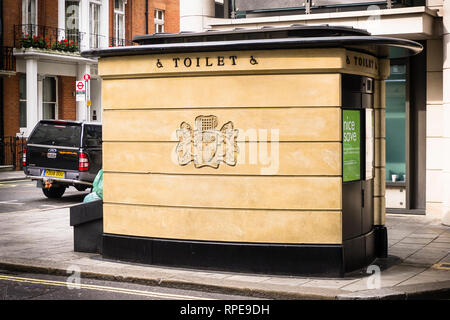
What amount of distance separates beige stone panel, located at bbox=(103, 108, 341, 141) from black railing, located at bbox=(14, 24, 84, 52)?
67.5 ft

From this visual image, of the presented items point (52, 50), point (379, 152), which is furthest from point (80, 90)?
point (379, 152)

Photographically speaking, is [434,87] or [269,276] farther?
[434,87]

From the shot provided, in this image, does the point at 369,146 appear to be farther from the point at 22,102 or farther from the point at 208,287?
the point at 22,102

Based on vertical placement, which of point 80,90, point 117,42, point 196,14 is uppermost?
point 117,42

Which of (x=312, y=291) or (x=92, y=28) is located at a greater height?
(x=92, y=28)

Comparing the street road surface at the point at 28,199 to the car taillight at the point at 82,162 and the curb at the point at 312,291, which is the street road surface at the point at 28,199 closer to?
the car taillight at the point at 82,162

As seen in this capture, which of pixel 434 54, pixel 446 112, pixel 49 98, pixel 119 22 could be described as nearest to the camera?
pixel 446 112

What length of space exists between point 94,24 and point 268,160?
2636 centimetres

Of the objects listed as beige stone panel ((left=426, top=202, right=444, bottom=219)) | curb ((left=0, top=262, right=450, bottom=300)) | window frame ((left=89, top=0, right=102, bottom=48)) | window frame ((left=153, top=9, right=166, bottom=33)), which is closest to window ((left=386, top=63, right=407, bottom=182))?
beige stone panel ((left=426, top=202, right=444, bottom=219))

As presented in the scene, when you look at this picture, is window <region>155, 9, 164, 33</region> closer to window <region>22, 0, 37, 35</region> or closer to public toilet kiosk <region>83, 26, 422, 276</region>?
window <region>22, 0, 37, 35</region>

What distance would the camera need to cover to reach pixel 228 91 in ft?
28.1

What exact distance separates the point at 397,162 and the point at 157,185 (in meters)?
6.98

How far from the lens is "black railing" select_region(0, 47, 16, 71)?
2750cm
